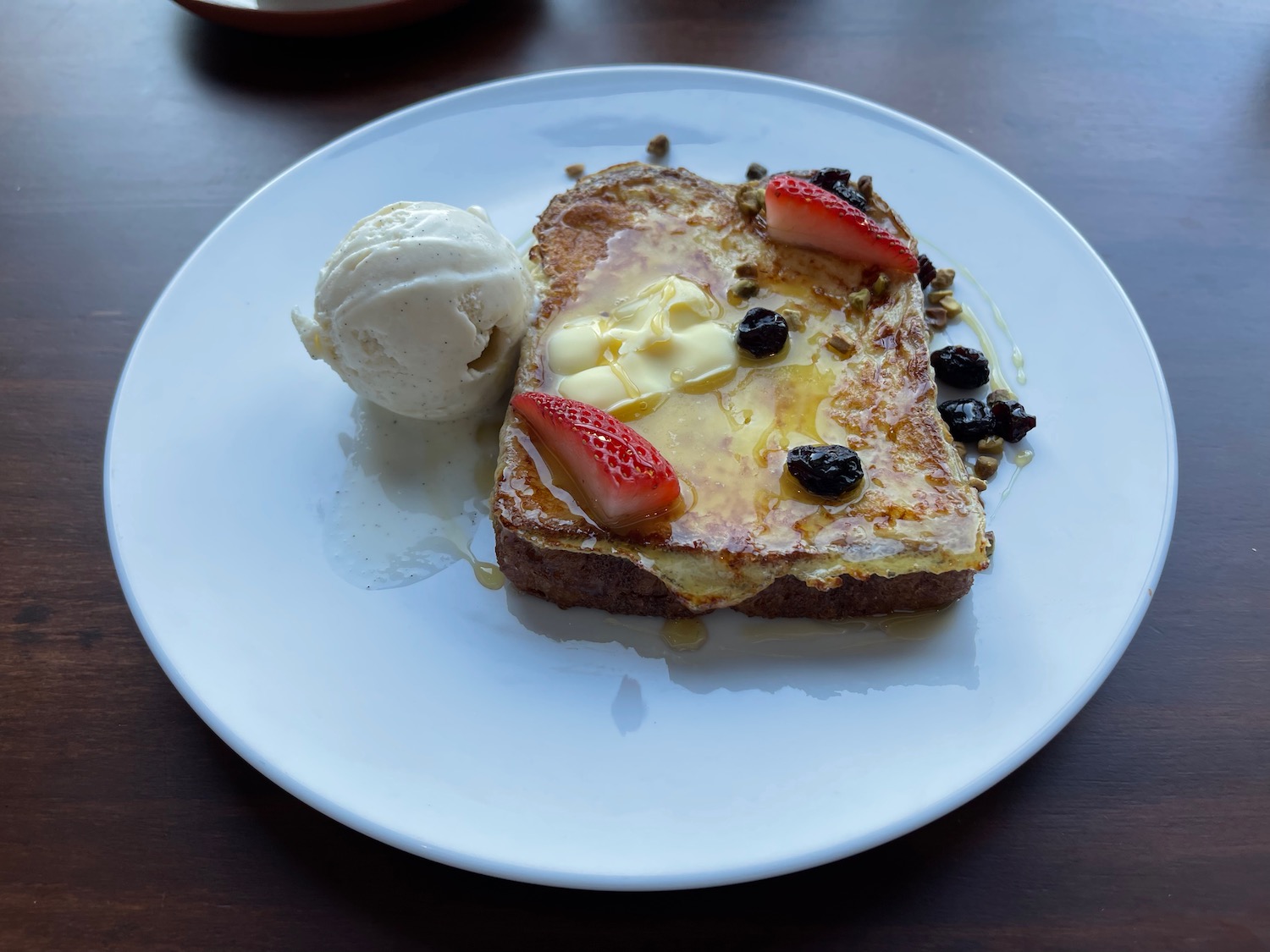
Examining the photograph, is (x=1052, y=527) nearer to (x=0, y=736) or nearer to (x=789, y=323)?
(x=789, y=323)

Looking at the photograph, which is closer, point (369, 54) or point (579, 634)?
point (579, 634)

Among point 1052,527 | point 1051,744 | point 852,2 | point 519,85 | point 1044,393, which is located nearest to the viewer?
point 1051,744

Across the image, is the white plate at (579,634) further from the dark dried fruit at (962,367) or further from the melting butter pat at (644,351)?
the melting butter pat at (644,351)

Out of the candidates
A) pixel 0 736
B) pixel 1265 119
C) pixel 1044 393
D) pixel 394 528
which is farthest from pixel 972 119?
pixel 0 736

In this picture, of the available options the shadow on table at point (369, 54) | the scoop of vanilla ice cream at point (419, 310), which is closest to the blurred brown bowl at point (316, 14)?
the shadow on table at point (369, 54)

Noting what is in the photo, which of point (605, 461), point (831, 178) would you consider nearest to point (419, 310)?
point (605, 461)

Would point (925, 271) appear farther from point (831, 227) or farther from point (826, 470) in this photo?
point (826, 470)

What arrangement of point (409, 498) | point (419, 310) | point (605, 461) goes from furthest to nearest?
1. point (409, 498)
2. point (419, 310)
3. point (605, 461)
